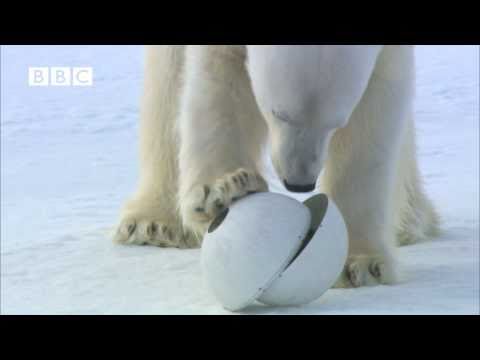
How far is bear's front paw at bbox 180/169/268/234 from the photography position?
9.49 feet

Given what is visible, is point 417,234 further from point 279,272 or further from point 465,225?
point 279,272

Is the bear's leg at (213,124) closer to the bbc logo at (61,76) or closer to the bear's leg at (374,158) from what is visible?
the bear's leg at (374,158)

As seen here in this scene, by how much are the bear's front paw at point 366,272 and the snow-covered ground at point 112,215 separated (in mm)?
45

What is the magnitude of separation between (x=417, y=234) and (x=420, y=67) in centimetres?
698

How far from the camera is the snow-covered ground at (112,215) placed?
3.05 meters

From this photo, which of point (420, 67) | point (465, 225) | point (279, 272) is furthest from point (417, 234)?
point (420, 67)

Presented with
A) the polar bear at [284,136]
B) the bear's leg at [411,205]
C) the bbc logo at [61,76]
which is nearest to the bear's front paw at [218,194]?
the polar bear at [284,136]

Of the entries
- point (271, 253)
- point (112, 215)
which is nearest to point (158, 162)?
point (112, 215)

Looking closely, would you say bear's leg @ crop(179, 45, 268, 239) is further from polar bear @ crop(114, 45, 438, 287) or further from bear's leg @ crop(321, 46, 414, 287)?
bear's leg @ crop(321, 46, 414, 287)

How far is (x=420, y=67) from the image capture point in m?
10.9

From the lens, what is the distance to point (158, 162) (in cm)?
417

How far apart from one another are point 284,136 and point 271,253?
1.02 ft

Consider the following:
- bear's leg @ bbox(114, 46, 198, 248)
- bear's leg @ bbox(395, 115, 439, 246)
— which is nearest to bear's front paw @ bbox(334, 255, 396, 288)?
bear's leg @ bbox(395, 115, 439, 246)

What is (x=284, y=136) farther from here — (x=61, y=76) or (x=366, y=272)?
(x=61, y=76)
